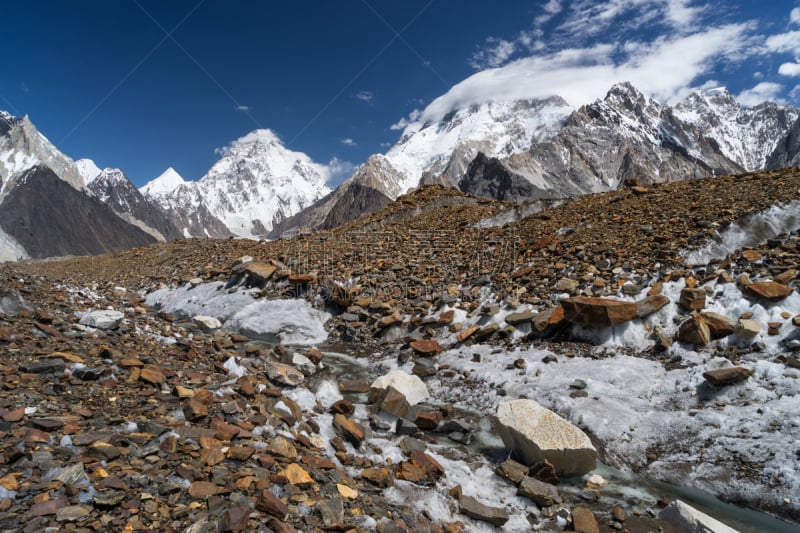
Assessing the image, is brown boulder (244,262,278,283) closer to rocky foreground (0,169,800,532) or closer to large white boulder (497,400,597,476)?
rocky foreground (0,169,800,532)

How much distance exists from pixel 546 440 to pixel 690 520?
189 cm

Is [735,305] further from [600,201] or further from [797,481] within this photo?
[600,201]

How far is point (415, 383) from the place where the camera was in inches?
367

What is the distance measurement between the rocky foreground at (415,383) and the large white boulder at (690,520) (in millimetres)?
62

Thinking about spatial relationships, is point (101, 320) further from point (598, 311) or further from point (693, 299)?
point (693, 299)

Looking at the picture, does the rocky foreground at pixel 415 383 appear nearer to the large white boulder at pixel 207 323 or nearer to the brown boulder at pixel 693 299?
the brown boulder at pixel 693 299

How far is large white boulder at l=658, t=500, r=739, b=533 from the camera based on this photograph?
15.9 feet

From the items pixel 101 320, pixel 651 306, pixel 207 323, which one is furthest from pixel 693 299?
pixel 207 323

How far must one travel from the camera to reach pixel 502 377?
9398 mm

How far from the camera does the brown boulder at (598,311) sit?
9.59 metres

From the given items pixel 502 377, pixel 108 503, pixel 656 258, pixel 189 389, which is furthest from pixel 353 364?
pixel 656 258

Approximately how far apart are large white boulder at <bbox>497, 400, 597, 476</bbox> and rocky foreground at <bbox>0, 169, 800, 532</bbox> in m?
0.04

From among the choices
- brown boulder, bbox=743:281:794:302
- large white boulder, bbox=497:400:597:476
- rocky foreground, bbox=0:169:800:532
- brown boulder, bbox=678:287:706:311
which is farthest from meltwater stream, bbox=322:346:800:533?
brown boulder, bbox=743:281:794:302

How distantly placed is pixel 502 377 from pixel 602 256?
539 cm
